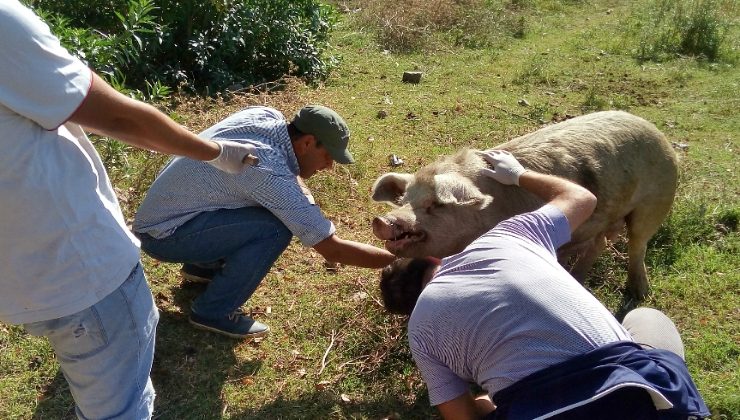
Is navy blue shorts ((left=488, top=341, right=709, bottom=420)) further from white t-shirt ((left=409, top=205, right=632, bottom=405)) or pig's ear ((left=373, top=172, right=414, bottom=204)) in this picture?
pig's ear ((left=373, top=172, right=414, bottom=204))

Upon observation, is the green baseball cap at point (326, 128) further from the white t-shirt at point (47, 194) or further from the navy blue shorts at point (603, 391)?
the navy blue shorts at point (603, 391)

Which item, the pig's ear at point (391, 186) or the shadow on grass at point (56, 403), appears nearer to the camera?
the shadow on grass at point (56, 403)

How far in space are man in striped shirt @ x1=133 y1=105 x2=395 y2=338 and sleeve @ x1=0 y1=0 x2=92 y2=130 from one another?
6.35ft

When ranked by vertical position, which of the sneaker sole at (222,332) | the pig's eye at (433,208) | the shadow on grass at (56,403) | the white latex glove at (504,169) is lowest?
the shadow on grass at (56,403)

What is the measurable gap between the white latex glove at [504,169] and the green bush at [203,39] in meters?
4.46

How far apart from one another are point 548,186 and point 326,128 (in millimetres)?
1430

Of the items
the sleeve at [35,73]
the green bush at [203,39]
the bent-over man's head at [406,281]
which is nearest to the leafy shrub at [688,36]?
the green bush at [203,39]

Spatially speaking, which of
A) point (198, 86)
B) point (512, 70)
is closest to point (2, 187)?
point (198, 86)

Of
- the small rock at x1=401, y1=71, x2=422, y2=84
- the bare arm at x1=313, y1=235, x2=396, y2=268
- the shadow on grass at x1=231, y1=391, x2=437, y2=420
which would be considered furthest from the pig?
the small rock at x1=401, y1=71, x2=422, y2=84

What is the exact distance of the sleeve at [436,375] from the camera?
3.23 meters

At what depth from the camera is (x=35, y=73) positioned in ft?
7.38

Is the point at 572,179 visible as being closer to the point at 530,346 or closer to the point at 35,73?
the point at 530,346

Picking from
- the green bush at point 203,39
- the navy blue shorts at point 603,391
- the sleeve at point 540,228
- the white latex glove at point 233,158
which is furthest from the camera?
the green bush at point 203,39

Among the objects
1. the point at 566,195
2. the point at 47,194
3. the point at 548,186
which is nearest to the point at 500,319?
the point at 566,195
